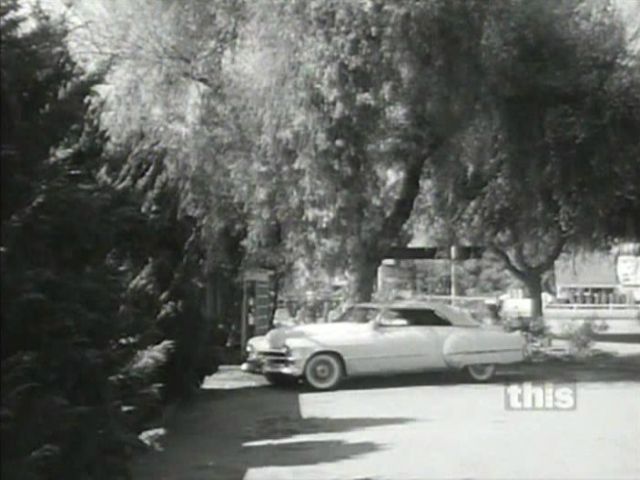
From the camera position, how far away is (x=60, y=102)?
7602mm

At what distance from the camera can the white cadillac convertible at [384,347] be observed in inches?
752

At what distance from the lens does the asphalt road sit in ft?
35.7

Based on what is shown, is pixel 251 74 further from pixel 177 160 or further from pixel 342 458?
pixel 342 458

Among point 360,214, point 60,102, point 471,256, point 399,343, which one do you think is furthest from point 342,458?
point 471,256

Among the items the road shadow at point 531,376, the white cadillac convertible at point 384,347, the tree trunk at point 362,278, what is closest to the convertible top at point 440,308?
the white cadillac convertible at point 384,347

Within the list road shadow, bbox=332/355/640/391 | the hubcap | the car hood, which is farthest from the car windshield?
the hubcap

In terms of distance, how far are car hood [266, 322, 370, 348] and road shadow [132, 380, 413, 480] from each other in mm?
1712

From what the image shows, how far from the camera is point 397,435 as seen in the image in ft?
43.6

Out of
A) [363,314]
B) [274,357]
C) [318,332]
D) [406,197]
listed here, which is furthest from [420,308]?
[406,197]

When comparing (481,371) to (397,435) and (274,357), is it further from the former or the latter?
(397,435)

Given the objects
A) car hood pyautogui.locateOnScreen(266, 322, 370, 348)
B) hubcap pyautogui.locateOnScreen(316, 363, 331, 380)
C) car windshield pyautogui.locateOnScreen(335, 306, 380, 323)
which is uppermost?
car windshield pyautogui.locateOnScreen(335, 306, 380, 323)

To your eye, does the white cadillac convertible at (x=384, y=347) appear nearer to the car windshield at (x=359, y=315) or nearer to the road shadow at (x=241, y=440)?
the car windshield at (x=359, y=315)

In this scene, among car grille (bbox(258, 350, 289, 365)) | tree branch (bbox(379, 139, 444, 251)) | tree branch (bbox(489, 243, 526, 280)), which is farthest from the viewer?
tree branch (bbox(489, 243, 526, 280))

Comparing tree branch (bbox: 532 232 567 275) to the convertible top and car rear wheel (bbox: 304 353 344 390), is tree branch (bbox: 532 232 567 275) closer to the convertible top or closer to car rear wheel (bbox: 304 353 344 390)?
the convertible top
